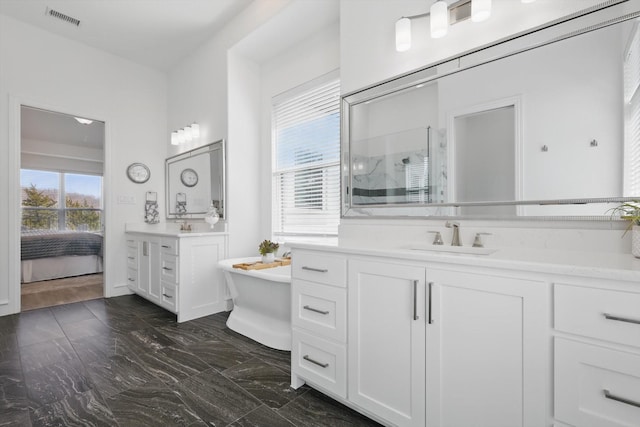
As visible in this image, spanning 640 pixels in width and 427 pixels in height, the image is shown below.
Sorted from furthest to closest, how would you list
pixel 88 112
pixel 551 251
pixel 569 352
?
1. pixel 88 112
2. pixel 551 251
3. pixel 569 352

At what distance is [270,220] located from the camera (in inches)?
134

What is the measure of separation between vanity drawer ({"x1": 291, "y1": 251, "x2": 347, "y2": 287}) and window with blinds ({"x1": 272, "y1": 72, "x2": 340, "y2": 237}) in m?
1.14

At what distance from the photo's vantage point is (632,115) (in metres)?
1.17

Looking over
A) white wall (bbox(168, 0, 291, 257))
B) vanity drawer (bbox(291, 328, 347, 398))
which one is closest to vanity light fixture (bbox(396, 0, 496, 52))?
vanity drawer (bbox(291, 328, 347, 398))

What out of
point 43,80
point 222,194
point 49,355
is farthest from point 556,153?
point 43,80

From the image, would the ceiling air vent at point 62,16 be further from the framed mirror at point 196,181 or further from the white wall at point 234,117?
the framed mirror at point 196,181

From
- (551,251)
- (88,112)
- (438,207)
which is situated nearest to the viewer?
(551,251)

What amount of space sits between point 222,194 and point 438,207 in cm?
237

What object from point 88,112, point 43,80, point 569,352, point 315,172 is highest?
point 43,80

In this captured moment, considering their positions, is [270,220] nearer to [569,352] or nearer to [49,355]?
[49,355]

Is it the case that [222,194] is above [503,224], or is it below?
above

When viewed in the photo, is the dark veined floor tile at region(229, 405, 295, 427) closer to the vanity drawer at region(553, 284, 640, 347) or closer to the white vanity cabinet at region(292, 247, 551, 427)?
the white vanity cabinet at region(292, 247, 551, 427)

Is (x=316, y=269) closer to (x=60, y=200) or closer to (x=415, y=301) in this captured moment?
(x=415, y=301)

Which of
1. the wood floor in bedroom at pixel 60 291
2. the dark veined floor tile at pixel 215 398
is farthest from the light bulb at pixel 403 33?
the wood floor in bedroom at pixel 60 291
